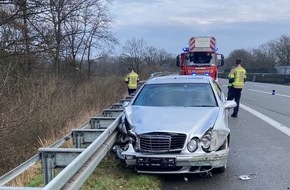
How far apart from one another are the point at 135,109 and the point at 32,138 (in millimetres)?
3854

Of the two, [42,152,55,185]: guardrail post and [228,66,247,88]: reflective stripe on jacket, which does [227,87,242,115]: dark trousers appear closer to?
[228,66,247,88]: reflective stripe on jacket

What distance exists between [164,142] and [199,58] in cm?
1715

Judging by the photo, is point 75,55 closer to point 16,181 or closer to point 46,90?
point 46,90

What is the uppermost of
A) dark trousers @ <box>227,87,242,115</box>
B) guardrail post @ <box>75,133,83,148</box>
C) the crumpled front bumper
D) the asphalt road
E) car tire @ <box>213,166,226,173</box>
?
dark trousers @ <box>227,87,242,115</box>

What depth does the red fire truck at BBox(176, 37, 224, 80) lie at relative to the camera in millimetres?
21562

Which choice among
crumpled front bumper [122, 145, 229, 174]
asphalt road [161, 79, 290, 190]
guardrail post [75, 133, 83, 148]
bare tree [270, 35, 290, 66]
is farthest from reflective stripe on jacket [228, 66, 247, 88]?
bare tree [270, 35, 290, 66]

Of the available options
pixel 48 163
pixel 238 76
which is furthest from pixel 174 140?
pixel 238 76

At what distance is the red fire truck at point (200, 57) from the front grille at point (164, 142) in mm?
16255

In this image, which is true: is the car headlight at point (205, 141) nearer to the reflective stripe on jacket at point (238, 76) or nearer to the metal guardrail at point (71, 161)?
the metal guardrail at point (71, 161)

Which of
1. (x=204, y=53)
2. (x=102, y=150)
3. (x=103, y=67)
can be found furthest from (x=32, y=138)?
(x=103, y=67)

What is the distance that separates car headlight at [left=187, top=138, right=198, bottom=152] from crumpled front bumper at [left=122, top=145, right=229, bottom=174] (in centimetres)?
10

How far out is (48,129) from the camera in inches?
405

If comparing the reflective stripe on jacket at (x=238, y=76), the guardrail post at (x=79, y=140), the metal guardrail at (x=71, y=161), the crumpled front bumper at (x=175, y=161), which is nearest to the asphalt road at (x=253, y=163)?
the crumpled front bumper at (x=175, y=161)

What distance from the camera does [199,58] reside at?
72.5 ft
